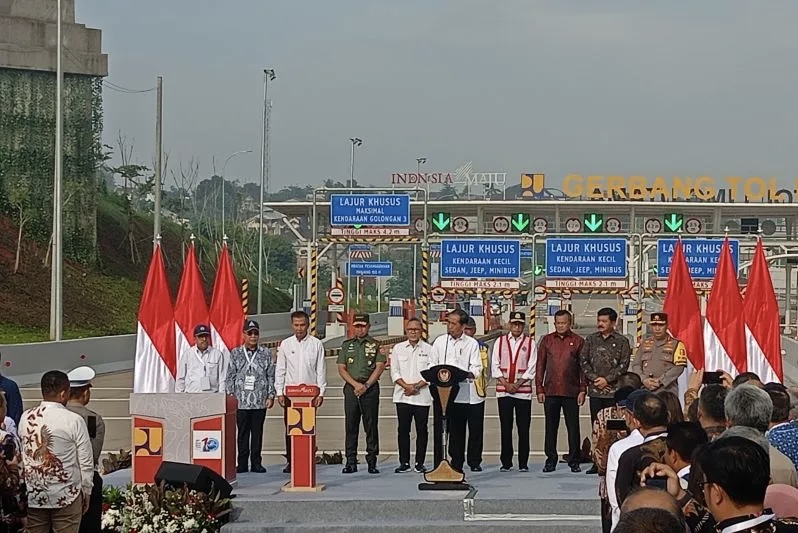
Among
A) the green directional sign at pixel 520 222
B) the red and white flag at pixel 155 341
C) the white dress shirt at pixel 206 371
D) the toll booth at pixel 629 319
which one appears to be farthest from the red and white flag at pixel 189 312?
the toll booth at pixel 629 319

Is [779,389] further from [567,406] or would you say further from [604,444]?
[567,406]

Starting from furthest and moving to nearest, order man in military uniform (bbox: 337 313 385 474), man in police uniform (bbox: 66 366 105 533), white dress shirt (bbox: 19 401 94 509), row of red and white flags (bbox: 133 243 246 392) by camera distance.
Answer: row of red and white flags (bbox: 133 243 246 392)
man in military uniform (bbox: 337 313 385 474)
man in police uniform (bbox: 66 366 105 533)
white dress shirt (bbox: 19 401 94 509)

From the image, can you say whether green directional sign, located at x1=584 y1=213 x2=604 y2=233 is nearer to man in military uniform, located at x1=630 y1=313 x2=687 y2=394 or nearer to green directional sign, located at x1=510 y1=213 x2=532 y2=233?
green directional sign, located at x1=510 y1=213 x2=532 y2=233

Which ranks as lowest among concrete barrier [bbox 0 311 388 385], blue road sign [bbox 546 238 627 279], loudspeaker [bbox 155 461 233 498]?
loudspeaker [bbox 155 461 233 498]

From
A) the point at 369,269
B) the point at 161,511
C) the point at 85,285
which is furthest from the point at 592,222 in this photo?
the point at 161,511

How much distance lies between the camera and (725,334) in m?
16.5

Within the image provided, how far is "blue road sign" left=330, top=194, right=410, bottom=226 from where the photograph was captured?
34.9 meters

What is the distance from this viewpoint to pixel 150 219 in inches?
2677

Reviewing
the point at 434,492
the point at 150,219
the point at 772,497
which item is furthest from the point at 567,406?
the point at 150,219

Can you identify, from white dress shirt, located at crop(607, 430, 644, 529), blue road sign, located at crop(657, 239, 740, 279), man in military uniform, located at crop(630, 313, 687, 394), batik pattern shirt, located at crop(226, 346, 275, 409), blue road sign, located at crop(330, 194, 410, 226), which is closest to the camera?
white dress shirt, located at crop(607, 430, 644, 529)

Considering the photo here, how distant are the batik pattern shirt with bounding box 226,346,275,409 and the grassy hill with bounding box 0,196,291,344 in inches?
1065

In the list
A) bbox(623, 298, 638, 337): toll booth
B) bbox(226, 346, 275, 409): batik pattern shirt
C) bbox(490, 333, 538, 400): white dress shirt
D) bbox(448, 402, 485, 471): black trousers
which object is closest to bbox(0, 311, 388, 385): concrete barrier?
bbox(226, 346, 275, 409): batik pattern shirt

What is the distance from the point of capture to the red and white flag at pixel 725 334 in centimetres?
1652

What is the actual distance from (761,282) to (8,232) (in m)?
37.6
